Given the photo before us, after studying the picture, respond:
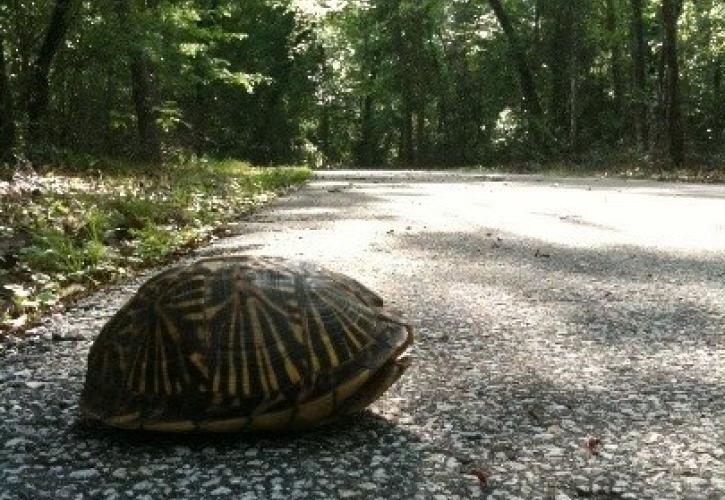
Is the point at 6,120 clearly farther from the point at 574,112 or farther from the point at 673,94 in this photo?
the point at 574,112

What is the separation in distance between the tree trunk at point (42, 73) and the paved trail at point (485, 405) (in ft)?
28.6

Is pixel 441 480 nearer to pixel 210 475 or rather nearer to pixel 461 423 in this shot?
pixel 461 423

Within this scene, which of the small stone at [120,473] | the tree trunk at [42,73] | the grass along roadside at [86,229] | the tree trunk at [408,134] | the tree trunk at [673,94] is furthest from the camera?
the tree trunk at [408,134]

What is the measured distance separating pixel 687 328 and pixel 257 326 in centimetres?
261

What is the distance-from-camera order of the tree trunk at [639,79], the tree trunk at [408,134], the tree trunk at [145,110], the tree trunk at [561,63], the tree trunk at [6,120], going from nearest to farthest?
1. the tree trunk at [6,120]
2. the tree trunk at [145,110]
3. the tree trunk at [639,79]
4. the tree trunk at [561,63]
5. the tree trunk at [408,134]

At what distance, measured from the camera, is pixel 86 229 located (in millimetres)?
6926

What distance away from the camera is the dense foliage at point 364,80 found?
1409cm

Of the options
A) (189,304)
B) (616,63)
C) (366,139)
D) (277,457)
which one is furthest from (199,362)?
(366,139)

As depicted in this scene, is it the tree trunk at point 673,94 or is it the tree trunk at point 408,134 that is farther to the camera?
the tree trunk at point 408,134

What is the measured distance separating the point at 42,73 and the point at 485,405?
1273cm

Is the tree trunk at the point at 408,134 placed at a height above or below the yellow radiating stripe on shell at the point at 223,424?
above

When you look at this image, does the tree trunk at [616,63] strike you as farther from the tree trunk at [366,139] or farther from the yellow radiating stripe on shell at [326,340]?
the yellow radiating stripe on shell at [326,340]

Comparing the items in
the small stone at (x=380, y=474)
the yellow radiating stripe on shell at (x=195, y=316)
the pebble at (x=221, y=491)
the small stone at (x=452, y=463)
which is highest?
the yellow radiating stripe on shell at (x=195, y=316)

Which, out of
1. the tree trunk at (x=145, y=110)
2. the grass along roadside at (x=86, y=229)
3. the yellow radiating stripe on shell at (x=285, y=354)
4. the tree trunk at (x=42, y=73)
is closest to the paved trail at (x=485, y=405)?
the yellow radiating stripe on shell at (x=285, y=354)
